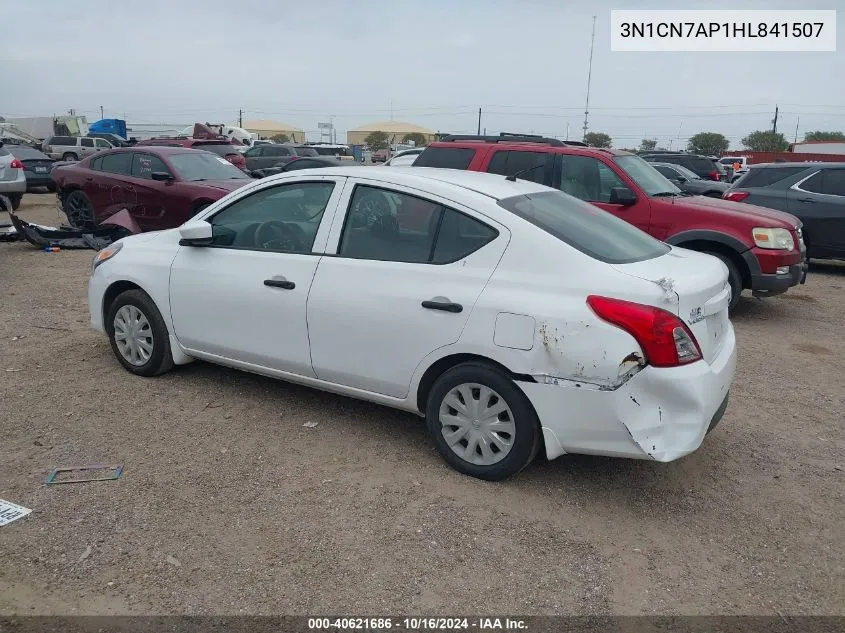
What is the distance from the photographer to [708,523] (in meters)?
3.47

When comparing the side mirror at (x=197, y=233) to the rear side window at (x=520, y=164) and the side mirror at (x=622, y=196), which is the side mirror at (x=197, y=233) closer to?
the rear side window at (x=520, y=164)

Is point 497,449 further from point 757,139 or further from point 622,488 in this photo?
point 757,139

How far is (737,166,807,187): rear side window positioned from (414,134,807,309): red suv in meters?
3.05

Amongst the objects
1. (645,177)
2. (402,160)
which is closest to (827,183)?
(645,177)

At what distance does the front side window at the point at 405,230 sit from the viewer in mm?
3760

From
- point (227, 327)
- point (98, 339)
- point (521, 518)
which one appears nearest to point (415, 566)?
point (521, 518)

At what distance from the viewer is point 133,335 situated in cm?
507

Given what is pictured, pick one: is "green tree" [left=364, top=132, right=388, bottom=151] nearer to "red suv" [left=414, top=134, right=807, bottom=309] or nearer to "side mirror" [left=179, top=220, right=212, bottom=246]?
"red suv" [left=414, top=134, right=807, bottom=309]

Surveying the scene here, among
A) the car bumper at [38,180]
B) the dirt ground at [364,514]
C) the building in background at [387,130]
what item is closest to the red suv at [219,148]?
the car bumper at [38,180]

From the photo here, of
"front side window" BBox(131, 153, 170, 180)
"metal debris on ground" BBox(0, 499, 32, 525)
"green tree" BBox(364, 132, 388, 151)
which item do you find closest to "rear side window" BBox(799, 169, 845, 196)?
"front side window" BBox(131, 153, 170, 180)

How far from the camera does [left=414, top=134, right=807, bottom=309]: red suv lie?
7.29 meters

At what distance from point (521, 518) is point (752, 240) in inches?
203

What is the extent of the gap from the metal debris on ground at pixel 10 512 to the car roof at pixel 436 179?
2.38 meters

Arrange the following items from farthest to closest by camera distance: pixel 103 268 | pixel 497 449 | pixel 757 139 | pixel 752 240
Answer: pixel 757 139
pixel 752 240
pixel 103 268
pixel 497 449
